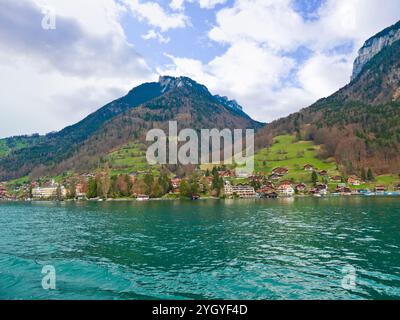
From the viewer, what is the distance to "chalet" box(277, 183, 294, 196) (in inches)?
7530

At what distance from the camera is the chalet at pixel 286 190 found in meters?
191

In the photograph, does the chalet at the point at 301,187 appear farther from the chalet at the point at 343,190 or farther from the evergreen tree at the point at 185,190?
the evergreen tree at the point at 185,190

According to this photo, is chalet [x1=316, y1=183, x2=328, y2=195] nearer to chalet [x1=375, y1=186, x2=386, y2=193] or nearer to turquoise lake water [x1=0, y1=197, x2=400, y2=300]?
chalet [x1=375, y1=186, x2=386, y2=193]

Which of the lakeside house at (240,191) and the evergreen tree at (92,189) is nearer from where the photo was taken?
the lakeside house at (240,191)

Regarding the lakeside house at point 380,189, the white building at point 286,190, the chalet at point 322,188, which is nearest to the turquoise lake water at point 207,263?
the chalet at point 322,188

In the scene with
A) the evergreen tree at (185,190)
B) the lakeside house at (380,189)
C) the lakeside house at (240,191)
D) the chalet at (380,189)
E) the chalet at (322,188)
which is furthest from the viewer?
the lakeside house at (240,191)

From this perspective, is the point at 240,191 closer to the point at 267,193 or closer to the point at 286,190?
the point at 267,193

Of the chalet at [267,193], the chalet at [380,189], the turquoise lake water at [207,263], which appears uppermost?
the chalet at [380,189]

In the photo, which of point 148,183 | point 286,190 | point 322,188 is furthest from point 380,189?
point 148,183

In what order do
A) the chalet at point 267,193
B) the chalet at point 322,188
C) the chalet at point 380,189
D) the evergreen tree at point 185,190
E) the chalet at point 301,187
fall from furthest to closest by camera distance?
the chalet at point 301,187, the chalet at point 267,193, the chalet at point 322,188, the evergreen tree at point 185,190, the chalet at point 380,189

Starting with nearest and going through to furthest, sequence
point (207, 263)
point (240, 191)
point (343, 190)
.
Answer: point (207, 263)
point (343, 190)
point (240, 191)

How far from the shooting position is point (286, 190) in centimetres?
19300
